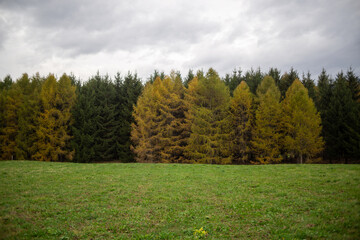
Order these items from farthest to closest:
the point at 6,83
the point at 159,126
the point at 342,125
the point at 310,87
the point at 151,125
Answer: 1. the point at 6,83
2. the point at 310,87
3. the point at 342,125
4. the point at 159,126
5. the point at 151,125

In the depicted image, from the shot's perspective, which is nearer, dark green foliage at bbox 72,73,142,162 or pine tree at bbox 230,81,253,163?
pine tree at bbox 230,81,253,163

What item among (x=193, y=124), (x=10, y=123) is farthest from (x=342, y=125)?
(x=10, y=123)

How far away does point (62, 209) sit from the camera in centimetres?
923

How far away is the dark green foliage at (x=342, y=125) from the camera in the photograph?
107ft

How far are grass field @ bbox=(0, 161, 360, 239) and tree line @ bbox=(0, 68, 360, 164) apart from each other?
17990mm

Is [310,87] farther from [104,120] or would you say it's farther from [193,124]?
[104,120]

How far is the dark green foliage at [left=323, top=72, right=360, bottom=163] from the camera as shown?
3247cm

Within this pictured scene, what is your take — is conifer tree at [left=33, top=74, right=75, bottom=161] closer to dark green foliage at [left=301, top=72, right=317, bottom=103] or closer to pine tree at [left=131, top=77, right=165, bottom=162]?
pine tree at [left=131, top=77, right=165, bottom=162]

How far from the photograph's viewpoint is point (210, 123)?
30.9 m

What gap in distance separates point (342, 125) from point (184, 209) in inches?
1497

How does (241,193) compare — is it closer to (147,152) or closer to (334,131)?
(147,152)

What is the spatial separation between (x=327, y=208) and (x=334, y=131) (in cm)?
3478

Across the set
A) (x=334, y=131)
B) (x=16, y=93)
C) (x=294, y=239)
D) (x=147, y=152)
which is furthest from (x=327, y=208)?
(x=16, y=93)

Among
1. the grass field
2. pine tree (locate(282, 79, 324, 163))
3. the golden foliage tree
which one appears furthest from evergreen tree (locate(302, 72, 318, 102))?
the grass field
